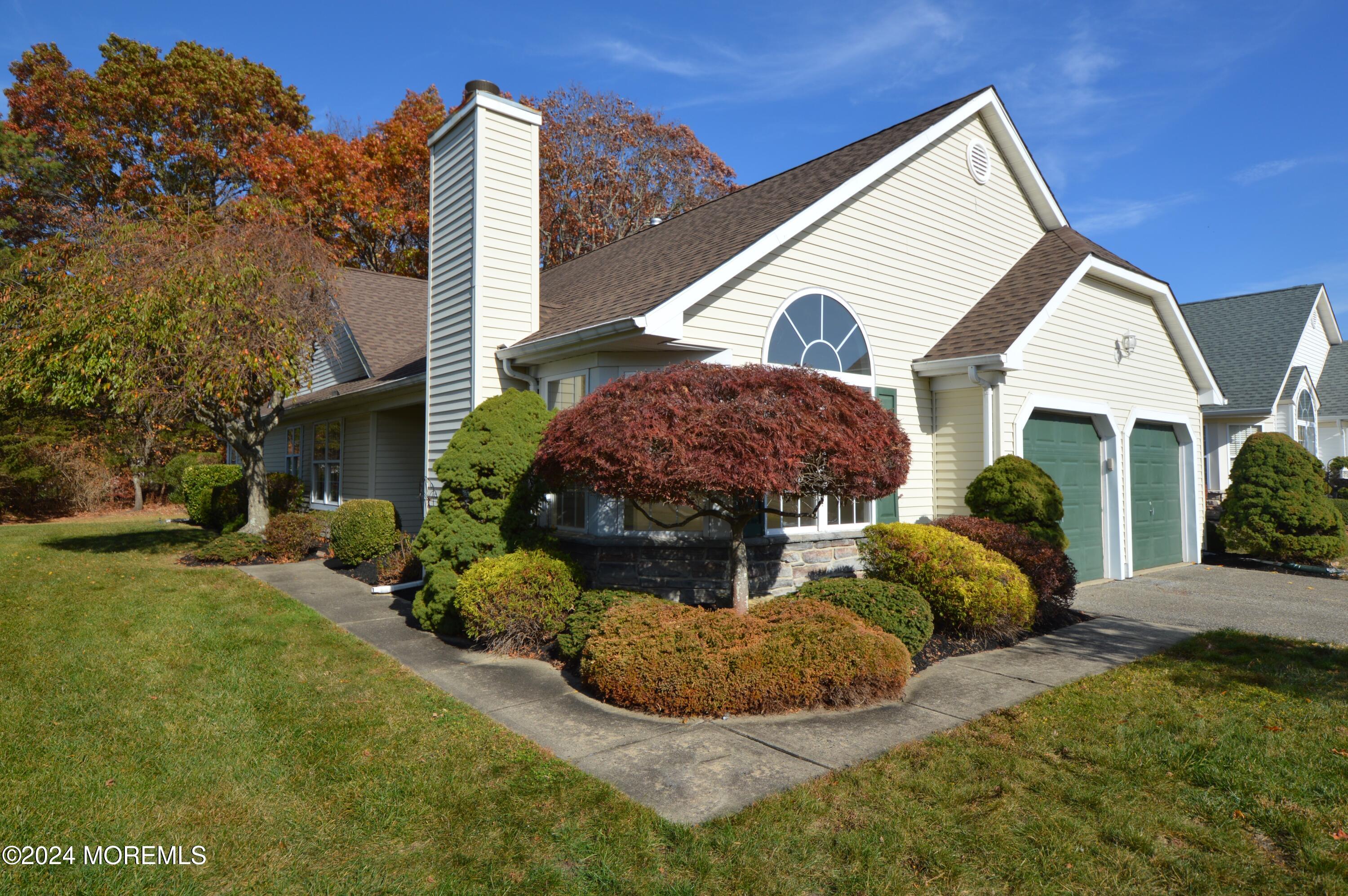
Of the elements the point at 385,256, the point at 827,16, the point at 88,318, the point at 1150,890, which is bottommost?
the point at 1150,890

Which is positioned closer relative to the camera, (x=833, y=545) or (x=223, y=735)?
(x=223, y=735)

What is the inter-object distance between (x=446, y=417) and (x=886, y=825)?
7307 mm

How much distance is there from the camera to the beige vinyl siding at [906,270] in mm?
8328

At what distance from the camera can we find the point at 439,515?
8.07m

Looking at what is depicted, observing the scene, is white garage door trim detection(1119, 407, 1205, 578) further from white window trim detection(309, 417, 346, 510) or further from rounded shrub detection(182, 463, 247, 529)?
rounded shrub detection(182, 463, 247, 529)

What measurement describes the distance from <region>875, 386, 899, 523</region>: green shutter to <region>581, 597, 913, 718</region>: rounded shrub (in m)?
3.43

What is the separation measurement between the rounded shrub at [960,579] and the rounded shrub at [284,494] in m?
12.7

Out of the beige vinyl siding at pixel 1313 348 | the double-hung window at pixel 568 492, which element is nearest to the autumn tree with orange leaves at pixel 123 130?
the double-hung window at pixel 568 492

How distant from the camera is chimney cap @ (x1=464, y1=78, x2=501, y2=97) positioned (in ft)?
31.0

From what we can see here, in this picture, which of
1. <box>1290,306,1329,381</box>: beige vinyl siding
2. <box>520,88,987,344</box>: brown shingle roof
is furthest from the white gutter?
<box>1290,306,1329,381</box>: beige vinyl siding

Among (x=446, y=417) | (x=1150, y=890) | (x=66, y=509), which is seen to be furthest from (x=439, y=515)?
(x=66, y=509)

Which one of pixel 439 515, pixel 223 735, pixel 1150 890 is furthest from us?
pixel 439 515

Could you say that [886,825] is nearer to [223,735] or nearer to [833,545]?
[223,735]

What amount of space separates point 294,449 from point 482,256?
1209cm
